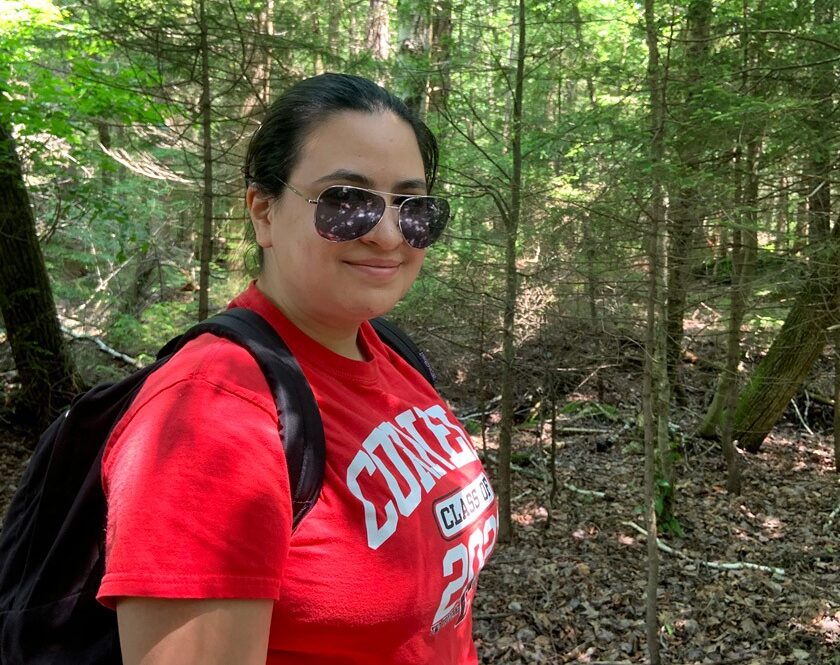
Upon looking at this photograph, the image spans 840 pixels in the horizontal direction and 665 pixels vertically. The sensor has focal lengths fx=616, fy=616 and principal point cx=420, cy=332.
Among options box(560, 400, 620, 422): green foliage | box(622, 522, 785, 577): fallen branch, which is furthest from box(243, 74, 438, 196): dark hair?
box(560, 400, 620, 422): green foliage

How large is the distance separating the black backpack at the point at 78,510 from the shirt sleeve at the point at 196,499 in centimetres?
8

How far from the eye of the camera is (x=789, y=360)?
324 inches

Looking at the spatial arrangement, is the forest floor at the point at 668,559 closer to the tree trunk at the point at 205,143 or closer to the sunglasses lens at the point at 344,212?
the tree trunk at the point at 205,143

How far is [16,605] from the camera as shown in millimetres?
1028

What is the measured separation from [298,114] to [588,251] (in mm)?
4429

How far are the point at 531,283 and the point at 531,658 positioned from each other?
363 centimetres

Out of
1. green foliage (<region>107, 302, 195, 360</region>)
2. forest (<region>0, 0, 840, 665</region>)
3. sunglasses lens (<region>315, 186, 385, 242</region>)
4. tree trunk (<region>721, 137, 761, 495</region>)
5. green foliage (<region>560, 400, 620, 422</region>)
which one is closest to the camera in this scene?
sunglasses lens (<region>315, 186, 385, 242</region>)

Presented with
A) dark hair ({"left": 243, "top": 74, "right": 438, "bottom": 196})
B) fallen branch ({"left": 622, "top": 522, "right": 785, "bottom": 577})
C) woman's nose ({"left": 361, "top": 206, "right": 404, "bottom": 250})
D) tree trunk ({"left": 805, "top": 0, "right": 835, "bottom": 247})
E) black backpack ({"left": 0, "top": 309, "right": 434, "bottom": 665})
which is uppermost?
tree trunk ({"left": 805, "top": 0, "right": 835, "bottom": 247})

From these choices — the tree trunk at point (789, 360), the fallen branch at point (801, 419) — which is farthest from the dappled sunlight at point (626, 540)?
the fallen branch at point (801, 419)

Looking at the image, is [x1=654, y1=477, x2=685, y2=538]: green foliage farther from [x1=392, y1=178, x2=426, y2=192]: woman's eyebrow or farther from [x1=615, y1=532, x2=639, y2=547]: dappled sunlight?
[x1=392, y1=178, x2=426, y2=192]: woman's eyebrow

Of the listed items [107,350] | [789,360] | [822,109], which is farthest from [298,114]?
[789,360]

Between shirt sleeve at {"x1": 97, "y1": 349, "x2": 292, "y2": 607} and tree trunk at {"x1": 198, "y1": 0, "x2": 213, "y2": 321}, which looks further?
tree trunk at {"x1": 198, "y1": 0, "x2": 213, "y2": 321}

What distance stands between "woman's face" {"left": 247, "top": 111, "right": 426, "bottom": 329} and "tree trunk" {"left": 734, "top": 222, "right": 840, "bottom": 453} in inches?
250

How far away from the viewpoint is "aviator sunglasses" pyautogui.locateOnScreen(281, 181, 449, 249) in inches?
50.9
